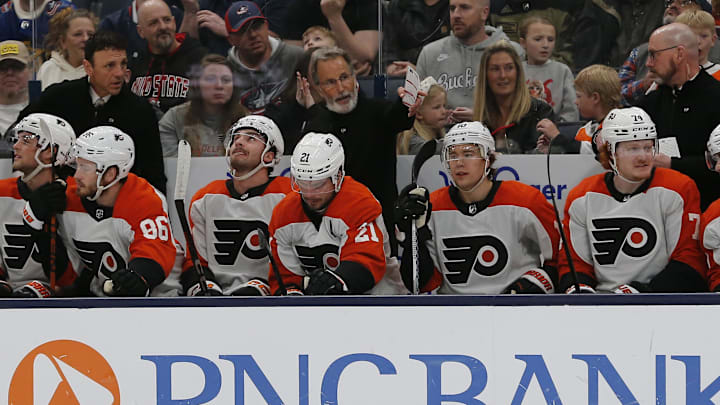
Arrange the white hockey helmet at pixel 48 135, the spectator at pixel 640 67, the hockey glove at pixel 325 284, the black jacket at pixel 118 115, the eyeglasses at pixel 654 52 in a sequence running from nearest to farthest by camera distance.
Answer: the hockey glove at pixel 325 284 → the eyeglasses at pixel 654 52 → the white hockey helmet at pixel 48 135 → the spectator at pixel 640 67 → the black jacket at pixel 118 115

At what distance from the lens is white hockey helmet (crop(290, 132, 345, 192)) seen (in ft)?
13.8

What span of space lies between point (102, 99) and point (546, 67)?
7.13 feet

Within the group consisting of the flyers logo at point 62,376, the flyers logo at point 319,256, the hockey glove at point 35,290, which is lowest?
the flyers logo at point 62,376

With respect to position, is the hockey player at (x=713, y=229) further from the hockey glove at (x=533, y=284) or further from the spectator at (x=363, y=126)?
the spectator at (x=363, y=126)

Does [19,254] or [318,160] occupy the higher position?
[318,160]

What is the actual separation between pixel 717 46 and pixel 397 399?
2.47 m

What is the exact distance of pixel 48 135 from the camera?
464 centimetres

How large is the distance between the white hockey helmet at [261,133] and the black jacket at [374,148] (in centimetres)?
27

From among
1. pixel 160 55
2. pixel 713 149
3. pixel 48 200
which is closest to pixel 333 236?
pixel 48 200

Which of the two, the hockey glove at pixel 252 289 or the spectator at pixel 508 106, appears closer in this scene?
the hockey glove at pixel 252 289

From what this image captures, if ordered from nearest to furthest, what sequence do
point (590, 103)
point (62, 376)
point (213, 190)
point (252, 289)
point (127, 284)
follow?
point (62, 376) < point (127, 284) < point (252, 289) < point (213, 190) < point (590, 103)

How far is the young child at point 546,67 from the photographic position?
4.87m

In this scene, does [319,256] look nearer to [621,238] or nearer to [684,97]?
[621,238]

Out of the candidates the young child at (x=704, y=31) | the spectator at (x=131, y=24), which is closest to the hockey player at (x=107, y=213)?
the spectator at (x=131, y=24)
